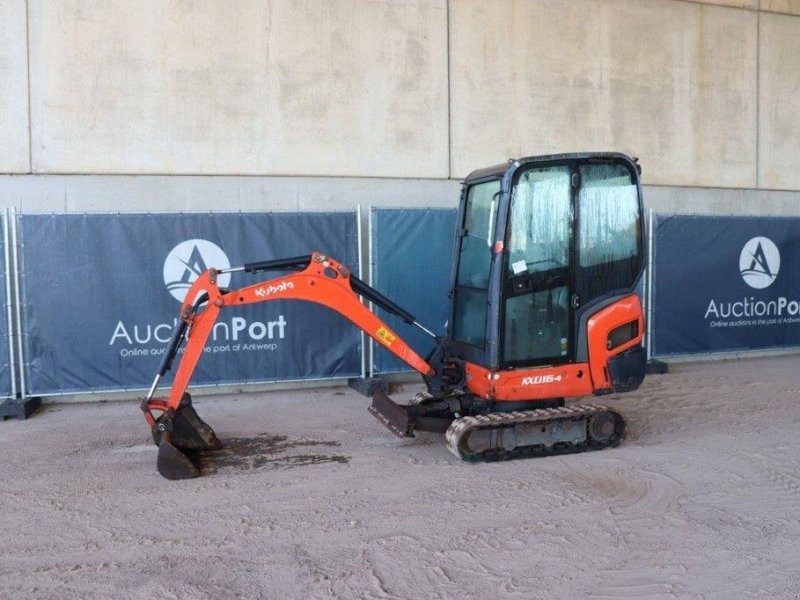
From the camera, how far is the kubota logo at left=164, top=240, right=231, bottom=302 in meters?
8.81

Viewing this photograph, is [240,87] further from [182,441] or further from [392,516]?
[392,516]

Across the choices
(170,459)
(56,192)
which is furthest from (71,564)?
(56,192)

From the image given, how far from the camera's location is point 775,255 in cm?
1135

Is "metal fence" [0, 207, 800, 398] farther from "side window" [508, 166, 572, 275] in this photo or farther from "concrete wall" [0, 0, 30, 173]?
"side window" [508, 166, 572, 275]

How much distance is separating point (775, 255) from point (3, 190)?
1039 cm

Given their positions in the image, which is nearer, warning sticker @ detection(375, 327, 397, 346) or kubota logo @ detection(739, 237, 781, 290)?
warning sticker @ detection(375, 327, 397, 346)

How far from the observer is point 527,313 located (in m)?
6.45

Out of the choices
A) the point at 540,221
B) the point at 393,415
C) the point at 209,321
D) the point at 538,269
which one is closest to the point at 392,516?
the point at 393,415

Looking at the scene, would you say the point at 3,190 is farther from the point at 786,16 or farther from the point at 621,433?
the point at 786,16

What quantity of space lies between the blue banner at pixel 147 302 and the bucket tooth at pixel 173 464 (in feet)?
9.57

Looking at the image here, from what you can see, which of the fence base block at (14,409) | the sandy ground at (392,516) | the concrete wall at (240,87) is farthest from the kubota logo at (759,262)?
the fence base block at (14,409)

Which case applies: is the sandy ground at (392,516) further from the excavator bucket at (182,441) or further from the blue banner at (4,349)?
the blue banner at (4,349)

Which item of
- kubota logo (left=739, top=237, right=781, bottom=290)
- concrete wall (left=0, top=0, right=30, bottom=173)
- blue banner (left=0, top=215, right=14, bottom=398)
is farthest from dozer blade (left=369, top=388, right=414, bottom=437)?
kubota logo (left=739, top=237, right=781, bottom=290)

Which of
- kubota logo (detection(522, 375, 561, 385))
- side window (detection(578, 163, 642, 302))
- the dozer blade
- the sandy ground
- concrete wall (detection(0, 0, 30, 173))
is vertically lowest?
the sandy ground
